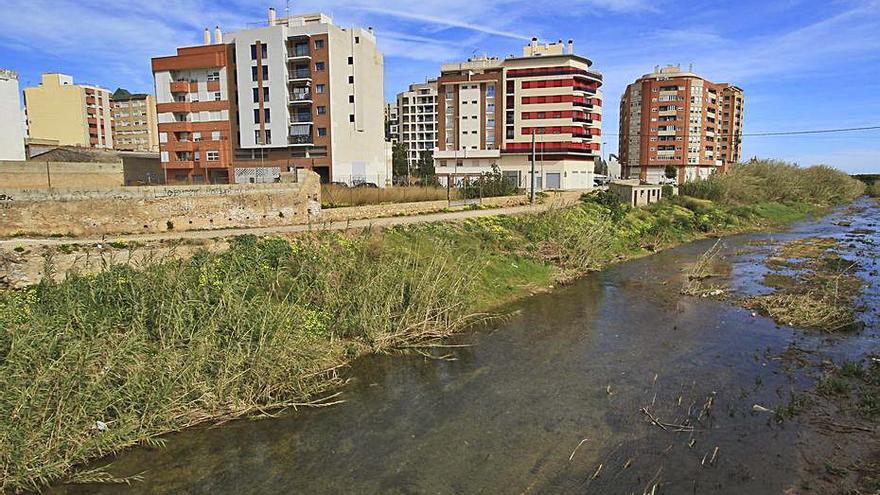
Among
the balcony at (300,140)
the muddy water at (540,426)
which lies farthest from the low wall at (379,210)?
the balcony at (300,140)

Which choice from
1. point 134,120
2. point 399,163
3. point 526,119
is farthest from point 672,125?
point 134,120

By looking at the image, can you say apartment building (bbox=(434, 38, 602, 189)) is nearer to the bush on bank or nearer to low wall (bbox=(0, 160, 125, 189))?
the bush on bank

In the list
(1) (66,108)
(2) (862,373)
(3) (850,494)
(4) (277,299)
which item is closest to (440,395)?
(4) (277,299)

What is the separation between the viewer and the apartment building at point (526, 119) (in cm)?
7031

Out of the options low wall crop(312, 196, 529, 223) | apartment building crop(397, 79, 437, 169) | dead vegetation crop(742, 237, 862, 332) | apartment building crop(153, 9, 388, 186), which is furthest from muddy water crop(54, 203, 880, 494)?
apartment building crop(397, 79, 437, 169)

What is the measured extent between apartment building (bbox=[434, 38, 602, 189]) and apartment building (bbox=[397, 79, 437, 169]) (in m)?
43.0

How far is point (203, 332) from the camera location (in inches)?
464

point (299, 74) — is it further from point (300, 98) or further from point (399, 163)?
point (399, 163)

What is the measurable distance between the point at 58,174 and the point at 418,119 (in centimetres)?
9433

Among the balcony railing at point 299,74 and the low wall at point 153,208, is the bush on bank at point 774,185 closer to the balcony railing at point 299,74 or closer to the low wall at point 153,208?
the balcony railing at point 299,74

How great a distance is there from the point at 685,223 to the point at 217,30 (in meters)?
51.5

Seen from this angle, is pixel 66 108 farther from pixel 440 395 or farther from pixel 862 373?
pixel 862 373

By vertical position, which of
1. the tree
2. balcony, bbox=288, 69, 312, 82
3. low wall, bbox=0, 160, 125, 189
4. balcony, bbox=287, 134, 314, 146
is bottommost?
low wall, bbox=0, 160, 125, 189

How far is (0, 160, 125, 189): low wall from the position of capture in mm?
27484
